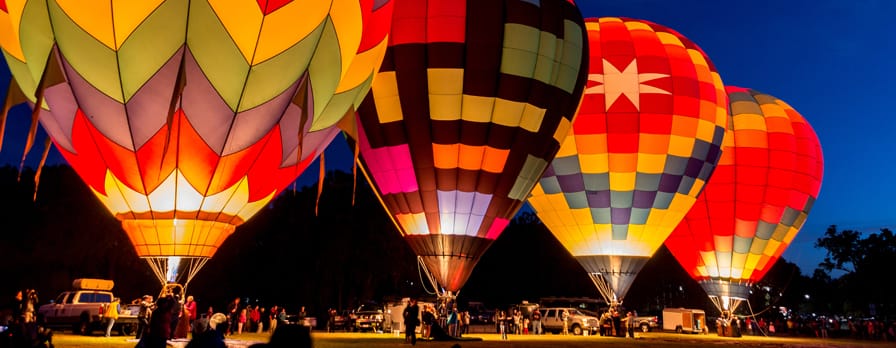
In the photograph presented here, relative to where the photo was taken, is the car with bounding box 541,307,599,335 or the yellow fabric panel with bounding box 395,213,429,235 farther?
the car with bounding box 541,307,599,335

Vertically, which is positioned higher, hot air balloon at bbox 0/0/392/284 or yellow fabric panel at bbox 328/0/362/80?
yellow fabric panel at bbox 328/0/362/80

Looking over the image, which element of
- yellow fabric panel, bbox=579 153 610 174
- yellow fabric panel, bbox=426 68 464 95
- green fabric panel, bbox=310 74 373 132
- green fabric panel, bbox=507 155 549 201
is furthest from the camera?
yellow fabric panel, bbox=579 153 610 174

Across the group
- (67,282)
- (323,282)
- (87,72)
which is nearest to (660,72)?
(87,72)

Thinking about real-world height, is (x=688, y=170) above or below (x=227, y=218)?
above

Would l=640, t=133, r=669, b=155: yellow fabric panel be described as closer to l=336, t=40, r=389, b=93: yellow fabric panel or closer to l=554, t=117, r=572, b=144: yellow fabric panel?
l=554, t=117, r=572, b=144: yellow fabric panel

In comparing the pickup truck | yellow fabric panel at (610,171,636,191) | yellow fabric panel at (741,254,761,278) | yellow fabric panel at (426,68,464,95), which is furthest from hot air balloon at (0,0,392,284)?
yellow fabric panel at (741,254,761,278)

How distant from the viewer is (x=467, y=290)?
44.3 meters

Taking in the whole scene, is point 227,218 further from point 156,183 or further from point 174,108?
point 174,108

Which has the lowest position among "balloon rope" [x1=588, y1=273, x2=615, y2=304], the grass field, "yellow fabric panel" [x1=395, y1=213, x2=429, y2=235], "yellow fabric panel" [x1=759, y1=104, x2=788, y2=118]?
the grass field

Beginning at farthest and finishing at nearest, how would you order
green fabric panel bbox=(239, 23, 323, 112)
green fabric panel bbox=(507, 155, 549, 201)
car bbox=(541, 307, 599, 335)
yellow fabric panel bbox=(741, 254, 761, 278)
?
car bbox=(541, 307, 599, 335) < yellow fabric panel bbox=(741, 254, 761, 278) < green fabric panel bbox=(507, 155, 549, 201) < green fabric panel bbox=(239, 23, 323, 112)

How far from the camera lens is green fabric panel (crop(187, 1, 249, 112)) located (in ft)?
26.7

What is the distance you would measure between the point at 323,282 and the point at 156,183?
2314 cm

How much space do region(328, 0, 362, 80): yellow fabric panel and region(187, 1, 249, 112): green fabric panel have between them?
1.98 feet

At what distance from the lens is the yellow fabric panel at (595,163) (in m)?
20.0
